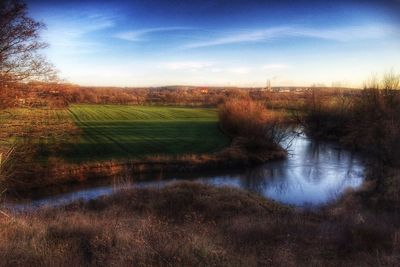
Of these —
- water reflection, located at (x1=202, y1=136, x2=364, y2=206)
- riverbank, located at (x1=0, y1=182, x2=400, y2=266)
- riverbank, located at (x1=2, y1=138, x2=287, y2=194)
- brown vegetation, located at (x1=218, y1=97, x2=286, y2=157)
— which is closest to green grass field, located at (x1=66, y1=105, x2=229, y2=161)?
riverbank, located at (x1=2, y1=138, x2=287, y2=194)

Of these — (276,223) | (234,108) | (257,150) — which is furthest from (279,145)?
(276,223)

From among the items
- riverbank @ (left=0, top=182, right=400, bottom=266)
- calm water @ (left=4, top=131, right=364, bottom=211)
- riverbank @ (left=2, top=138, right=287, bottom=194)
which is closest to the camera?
riverbank @ (left=0, top=182, right=400, bottom=266)

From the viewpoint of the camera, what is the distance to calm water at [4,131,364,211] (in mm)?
20031

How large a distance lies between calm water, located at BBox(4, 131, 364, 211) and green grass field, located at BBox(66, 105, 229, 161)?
5.38 metres

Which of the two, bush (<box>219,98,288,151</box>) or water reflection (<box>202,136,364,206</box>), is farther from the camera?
bush (<box>219,98,288,151</box>)

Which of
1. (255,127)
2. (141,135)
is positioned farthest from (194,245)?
(141,135)

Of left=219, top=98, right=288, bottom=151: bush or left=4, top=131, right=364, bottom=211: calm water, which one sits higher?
left=219, top=98, right=288, bottom=151: bush

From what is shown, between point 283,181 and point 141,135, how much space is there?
18291mm

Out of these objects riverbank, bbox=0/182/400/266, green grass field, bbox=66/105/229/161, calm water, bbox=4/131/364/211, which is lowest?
calm water, bbox=4/131/364/211

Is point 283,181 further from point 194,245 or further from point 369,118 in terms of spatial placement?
point 194,245

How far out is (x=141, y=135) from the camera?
37.8 metres

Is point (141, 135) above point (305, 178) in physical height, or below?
above

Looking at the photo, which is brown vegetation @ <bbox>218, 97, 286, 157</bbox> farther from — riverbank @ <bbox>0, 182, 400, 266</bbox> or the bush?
riverbank @ <bbox>0, 182, 400, 266</bbox>

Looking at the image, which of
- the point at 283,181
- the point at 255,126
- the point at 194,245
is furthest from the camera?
the point at 255,126
